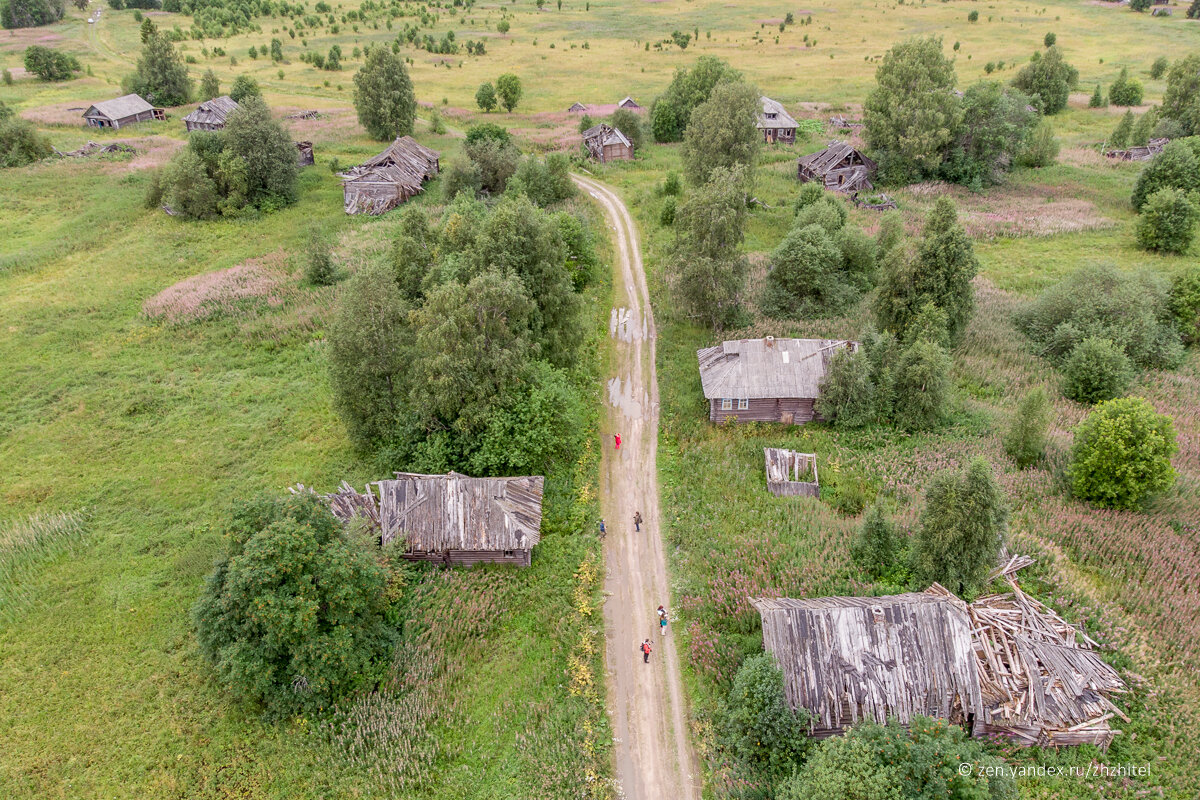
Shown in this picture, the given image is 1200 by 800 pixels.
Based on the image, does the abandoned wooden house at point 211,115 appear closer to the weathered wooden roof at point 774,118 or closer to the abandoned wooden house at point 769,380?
the weathered wooden roof at point 774,118

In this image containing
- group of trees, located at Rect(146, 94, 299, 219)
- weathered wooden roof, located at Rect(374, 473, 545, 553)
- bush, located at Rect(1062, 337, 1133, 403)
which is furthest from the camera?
group of trees, located at Rect(146, 94, 299, 219)

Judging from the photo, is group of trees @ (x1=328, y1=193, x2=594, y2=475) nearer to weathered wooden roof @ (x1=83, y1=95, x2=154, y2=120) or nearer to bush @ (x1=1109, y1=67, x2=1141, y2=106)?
weathered wooden roof @ (x1=83, y1=95, x2=154, y2=120)

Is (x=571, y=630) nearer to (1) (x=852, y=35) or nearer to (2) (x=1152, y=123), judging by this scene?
(2) (x=1152, y=123)

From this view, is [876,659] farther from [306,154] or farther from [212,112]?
[212,112]

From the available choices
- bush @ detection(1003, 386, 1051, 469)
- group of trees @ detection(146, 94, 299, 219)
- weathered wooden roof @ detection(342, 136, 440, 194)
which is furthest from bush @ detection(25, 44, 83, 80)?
bush @ detection(1003, 386, 1051, 469)

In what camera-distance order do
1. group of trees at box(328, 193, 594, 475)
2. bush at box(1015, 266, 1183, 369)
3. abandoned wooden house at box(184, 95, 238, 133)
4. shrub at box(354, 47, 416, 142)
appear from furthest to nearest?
1. abandoned wooden house at box(184, 95, 238, 133)
2. shrub at box(354, 47, 416, 142)
3. bush at box(1015, 266, 1183, 369)
4. group of trees at box(328, 193, 594, 475)

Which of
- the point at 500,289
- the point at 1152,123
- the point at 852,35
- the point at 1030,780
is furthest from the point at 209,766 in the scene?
the point at 852,35

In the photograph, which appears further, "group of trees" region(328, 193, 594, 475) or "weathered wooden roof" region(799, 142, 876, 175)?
"weathered wooden roof" region(799, 142, 876, 175)
